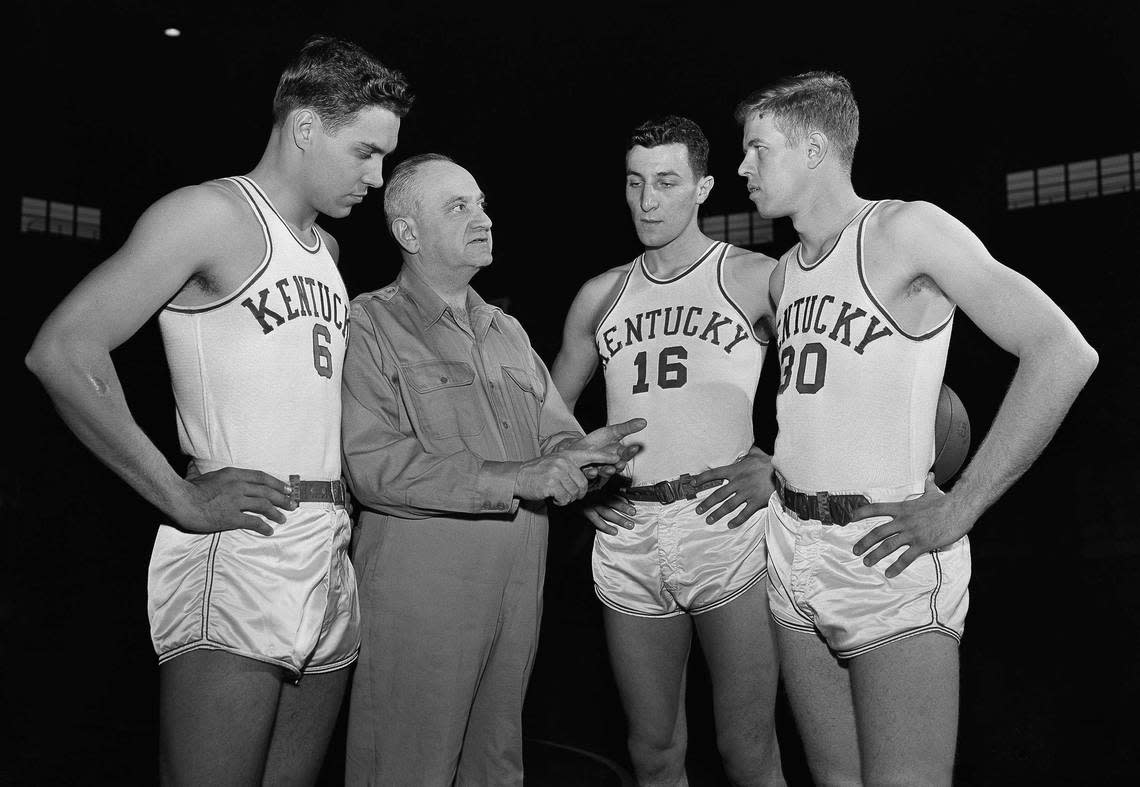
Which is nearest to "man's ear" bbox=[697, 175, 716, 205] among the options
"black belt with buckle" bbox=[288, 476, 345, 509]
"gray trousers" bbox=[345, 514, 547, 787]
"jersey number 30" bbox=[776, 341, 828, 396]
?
"jersey number 30" bbox=[776, 341, 828, 396]

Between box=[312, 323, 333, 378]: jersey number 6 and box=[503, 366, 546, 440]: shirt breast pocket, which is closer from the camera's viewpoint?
box=[312, 323, 333, 378]: jersey number 6

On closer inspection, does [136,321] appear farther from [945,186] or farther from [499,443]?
[945,186]

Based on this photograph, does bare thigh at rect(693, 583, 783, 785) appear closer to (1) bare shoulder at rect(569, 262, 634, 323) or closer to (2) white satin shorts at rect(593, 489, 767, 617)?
(2) white satin shorts at rect(593, 489, 767, 617)

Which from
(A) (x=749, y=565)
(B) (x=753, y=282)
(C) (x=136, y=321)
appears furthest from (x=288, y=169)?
(A) (x=749, y=565)

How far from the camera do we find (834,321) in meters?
2.07

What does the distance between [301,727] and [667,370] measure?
1.33 metres

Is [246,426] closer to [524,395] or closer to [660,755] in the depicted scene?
[524,395]

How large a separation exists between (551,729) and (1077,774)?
2136 millimetres

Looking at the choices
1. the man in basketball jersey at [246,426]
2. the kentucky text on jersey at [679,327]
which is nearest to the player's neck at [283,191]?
the man in basketball jersey at [246,426]

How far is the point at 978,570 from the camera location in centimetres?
1015

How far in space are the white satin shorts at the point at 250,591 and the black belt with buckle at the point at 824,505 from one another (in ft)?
3.07

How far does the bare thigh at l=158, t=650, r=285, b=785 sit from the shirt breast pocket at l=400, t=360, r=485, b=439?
0.63 meters

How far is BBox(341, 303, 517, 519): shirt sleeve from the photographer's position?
6.75 feet

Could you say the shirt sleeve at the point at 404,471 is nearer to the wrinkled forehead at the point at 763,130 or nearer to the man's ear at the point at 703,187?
the wrinkled forehead at the point at 763,130
